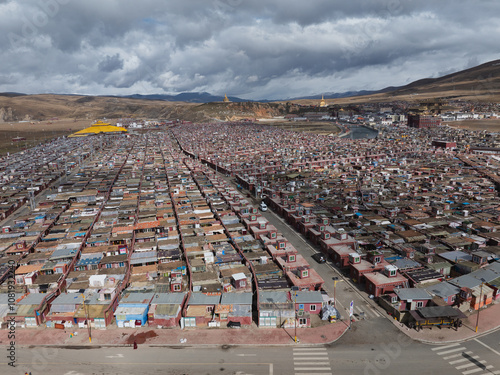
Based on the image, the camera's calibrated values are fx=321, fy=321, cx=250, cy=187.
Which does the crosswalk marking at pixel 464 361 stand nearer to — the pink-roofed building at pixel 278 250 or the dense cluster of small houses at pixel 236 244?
the dense cluster of small houses at pixel 236 244

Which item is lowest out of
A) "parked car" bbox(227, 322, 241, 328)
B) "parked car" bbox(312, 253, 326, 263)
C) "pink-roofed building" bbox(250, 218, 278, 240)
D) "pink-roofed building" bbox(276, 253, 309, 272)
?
"parked car" bbox(227, 322, 241, 328)

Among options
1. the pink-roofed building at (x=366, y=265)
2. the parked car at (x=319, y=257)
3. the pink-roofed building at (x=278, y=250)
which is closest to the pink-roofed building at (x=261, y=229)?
the pink-roofed building at (x=278, y=250)

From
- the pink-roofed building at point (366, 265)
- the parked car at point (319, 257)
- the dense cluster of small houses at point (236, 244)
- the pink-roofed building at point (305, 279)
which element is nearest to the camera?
the dense cluster of small houses at point (236, 244)

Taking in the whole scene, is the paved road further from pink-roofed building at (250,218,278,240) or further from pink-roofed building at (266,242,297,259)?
pink-roofed building at (250,218,278,240)

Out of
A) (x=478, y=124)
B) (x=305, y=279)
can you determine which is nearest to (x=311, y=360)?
(x=305, y=279)

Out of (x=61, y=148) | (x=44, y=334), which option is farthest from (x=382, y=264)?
(x=61, y=148)

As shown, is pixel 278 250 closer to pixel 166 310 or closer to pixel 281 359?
pixel 166 310

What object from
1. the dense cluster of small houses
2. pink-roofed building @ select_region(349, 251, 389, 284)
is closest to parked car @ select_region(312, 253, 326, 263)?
the dense cluster of small houses

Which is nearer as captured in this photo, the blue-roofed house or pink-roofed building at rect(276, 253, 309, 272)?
the blue-roofed house
